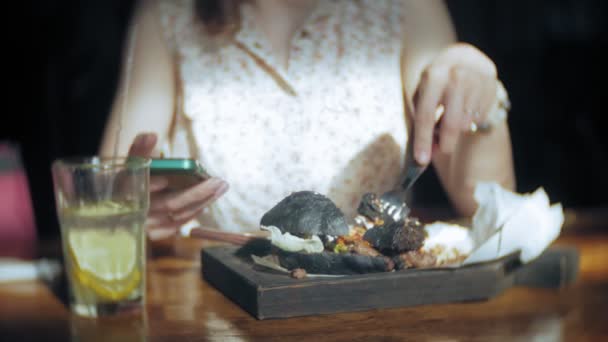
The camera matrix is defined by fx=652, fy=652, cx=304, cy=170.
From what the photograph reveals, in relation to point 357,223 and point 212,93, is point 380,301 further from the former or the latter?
point 212,93

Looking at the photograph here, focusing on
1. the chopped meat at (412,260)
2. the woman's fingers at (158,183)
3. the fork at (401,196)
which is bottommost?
Result: the chopped meat at (412,260)

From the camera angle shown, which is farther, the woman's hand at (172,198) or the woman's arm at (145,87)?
the woman's arm at (145,87)

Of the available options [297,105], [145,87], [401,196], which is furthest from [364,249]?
[145,87]

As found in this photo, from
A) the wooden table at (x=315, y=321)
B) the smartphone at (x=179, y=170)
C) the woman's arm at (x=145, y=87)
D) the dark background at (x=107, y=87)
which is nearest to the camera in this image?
the wooden table at (x=315, y=321)

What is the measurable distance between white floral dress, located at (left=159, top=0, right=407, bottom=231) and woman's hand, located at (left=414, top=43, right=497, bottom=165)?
0.25ft

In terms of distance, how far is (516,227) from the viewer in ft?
2.07

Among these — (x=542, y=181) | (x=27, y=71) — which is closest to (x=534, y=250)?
(x=542, y=181)

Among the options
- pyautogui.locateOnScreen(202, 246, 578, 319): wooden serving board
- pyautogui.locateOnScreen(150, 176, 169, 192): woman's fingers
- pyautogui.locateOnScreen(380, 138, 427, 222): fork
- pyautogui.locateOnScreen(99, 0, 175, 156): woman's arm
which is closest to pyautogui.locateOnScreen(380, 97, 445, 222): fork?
pyautogui.locateOnScreen(380, 138, 427, 222): fork

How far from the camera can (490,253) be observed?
0.62 m

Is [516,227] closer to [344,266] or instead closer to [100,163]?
[344,266]

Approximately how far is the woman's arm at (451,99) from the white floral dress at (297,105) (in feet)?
0.12

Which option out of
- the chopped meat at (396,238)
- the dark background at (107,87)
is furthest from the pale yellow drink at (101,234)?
the dark background at (107,87)

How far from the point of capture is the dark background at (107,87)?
198cm

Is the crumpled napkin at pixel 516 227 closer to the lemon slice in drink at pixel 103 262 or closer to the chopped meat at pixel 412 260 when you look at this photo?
the chopped meat at pixel 412 260
